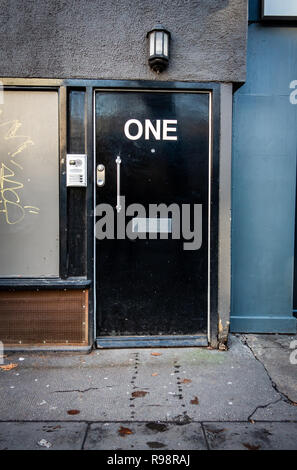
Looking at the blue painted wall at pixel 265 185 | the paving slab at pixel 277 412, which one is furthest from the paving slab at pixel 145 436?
the blue painted wall at pixel 265 185

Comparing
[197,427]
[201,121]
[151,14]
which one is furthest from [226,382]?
[151,14]

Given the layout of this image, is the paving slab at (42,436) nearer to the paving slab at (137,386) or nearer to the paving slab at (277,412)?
the paving slab at (137,386)

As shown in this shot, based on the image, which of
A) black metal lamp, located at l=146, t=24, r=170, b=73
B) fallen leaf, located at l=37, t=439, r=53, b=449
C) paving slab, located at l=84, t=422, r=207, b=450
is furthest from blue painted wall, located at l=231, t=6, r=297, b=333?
fallen leaf, located at l=37, t=439, r=53, b=449

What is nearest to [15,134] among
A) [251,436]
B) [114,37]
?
[114,37]

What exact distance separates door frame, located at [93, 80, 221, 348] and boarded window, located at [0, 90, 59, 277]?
45 centimetres

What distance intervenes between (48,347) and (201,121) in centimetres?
284

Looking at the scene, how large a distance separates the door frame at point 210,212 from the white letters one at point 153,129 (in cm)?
31

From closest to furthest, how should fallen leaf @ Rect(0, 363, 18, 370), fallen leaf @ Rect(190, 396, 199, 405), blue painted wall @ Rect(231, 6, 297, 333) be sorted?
fallen leaf @ Rect(190, 396, 199, 405), fallen leaf @ Rect(0, 363, 18, 370), blue painted wall @ Rect(231, 6, 297, 333)

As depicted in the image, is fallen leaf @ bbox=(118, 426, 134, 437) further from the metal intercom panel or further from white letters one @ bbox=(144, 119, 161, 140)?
white letters one @ bbox=(144, 119, 161, 140)

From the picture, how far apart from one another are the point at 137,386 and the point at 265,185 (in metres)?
2.66

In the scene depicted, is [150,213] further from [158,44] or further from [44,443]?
[44,443]

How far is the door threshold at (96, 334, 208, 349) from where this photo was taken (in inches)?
157

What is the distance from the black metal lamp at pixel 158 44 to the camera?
145 inches
